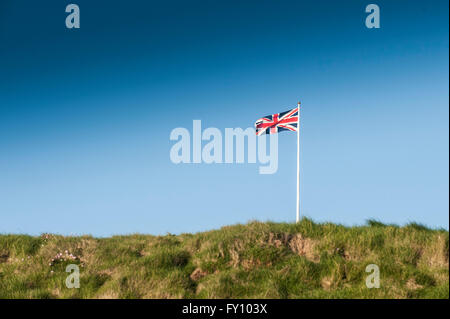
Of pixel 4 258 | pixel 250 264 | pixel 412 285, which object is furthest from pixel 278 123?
pixel 4 258

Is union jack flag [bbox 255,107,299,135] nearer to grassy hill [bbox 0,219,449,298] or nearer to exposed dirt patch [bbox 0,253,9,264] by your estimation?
grassy hill [bbox 0,219,449,298]

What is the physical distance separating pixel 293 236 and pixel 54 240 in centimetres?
1018

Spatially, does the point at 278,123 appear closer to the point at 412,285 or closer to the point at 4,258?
the point at 412,285

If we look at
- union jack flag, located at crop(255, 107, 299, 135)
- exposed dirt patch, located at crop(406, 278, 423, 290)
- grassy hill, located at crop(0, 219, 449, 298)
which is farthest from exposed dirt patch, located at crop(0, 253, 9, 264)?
exposed dirt patch, located at crop(406, 278, 423, 290)

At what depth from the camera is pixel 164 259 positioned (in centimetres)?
1244

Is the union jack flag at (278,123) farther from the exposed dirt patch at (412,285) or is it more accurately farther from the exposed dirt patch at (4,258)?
the exposed dirt patch at (4,258)

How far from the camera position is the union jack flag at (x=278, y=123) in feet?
61.9

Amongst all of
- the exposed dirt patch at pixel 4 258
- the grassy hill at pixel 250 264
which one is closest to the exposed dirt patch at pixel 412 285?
the grassy hill at pixel 250 264

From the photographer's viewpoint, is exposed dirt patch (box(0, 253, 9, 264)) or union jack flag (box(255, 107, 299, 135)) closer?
exposed dirt patch (box(0, 253, 9, 264))

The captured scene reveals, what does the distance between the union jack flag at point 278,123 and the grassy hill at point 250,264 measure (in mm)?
6364

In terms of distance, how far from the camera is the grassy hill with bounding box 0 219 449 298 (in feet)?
33.9

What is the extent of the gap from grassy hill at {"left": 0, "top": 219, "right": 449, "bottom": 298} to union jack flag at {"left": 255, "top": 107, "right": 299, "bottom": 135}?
636cm
